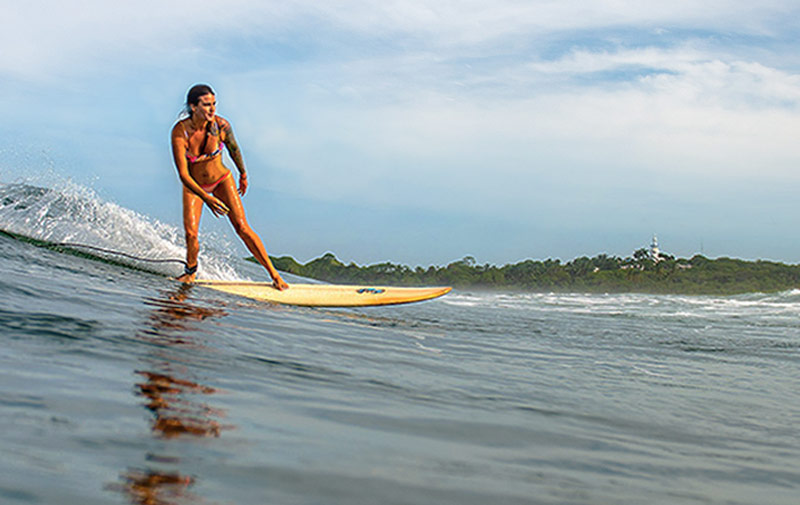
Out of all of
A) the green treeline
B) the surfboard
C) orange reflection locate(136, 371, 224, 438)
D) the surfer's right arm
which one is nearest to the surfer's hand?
the surfer's right arm

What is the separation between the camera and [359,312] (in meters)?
8.73

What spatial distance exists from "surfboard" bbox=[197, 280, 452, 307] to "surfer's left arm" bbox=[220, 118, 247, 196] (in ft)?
3.87

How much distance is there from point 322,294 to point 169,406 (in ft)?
21.5

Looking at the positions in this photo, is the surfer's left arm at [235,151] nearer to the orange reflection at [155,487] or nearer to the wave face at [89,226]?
the wave face at [89,226]

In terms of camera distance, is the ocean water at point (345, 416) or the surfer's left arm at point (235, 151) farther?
the surfer's left arm at point (235, 151)

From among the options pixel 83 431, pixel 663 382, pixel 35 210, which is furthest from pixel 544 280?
pixel 83 431

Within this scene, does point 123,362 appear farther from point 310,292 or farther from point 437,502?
point 310,292

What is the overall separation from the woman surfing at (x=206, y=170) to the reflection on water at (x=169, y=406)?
9.31 ft

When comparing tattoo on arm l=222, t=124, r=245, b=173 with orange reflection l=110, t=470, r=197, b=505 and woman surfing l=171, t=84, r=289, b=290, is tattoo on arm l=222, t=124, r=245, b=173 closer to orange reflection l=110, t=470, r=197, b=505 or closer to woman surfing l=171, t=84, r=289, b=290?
woman surfing l=171, t=84, r=289, b=290

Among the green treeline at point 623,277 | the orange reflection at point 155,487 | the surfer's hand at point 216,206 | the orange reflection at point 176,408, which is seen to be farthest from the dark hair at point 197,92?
the green treeline at point 623,277

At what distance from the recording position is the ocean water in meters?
1.88

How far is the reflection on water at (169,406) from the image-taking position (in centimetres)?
169

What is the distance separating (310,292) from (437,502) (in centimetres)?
728

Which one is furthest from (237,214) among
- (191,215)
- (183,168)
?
(183,168)
